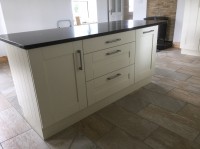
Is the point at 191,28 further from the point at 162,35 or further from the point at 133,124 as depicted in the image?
the point at 133,124

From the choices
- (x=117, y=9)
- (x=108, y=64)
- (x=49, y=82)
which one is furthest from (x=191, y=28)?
(x=49, y=82)

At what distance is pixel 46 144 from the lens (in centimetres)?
165

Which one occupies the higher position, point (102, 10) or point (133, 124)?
point (102, 10)

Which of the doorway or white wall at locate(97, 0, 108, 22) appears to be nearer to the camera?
white wall at locate(97, 0, 108, 22)

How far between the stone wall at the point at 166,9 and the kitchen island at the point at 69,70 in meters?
2.74

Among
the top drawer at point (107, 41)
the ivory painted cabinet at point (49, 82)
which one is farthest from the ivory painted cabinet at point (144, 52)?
the ivory painted cabinet at point (49, 82)

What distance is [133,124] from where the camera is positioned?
1.88 metres

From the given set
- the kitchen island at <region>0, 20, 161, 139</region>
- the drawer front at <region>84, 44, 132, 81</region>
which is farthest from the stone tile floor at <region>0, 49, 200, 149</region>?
the drawer front at <region>84, 44, 132, 81</region>

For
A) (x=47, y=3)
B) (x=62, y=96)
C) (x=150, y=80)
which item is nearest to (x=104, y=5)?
(x=47, y=3)

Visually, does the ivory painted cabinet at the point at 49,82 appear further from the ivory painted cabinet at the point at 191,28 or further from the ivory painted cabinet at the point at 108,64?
the ivory painted cabinet at the point at 191,28

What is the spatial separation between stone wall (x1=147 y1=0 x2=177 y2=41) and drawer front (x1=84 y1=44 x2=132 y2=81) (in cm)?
311

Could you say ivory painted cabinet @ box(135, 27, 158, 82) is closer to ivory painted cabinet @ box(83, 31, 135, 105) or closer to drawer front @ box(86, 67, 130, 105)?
ivory painted cabinet @ box(83, 31, 135, 105)

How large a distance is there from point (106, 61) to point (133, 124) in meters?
0.73

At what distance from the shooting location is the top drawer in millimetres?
1759
